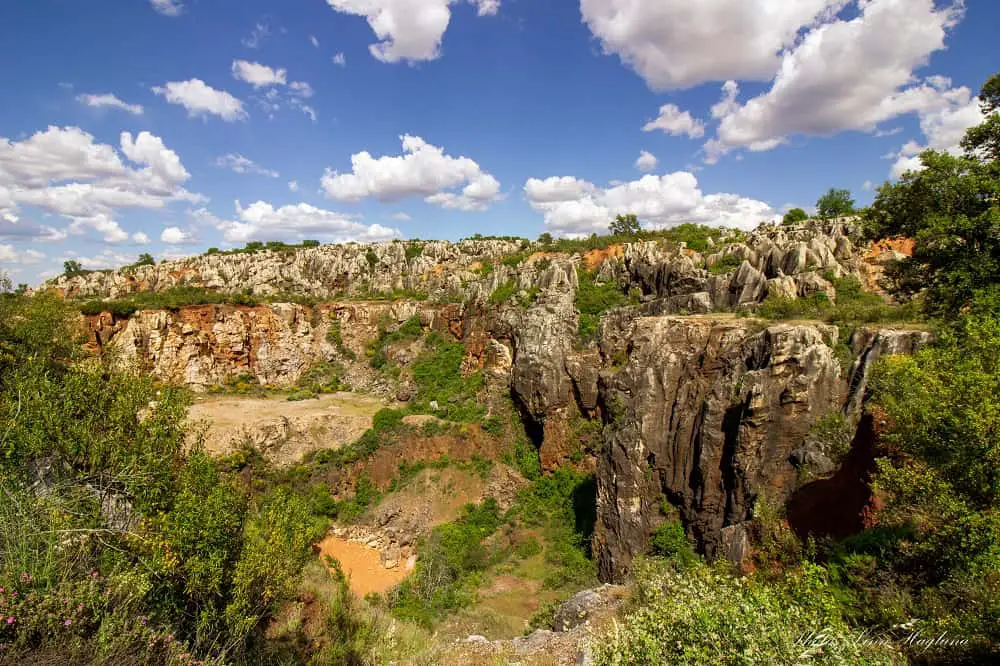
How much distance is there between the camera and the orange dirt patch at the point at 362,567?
22.4 metres

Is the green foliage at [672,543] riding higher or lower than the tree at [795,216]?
lower

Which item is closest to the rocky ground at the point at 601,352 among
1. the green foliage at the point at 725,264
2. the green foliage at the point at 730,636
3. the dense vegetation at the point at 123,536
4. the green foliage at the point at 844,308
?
the green foliage at the point at 725,264

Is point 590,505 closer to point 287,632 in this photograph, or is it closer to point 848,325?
point 848,325

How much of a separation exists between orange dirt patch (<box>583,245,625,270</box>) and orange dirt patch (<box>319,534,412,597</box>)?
2752 centimetres

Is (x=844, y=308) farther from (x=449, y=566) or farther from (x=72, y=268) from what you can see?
(x=72, y=268)

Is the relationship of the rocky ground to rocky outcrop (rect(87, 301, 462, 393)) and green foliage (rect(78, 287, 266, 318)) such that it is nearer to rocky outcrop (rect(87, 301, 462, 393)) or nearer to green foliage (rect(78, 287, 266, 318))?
rocky outcrop (rect(87, 301, 462, 393))

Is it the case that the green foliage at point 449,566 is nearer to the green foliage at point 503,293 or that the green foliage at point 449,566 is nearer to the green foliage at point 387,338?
the green foliage at point 503,293

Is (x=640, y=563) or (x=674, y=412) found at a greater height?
(x=674, y=412)

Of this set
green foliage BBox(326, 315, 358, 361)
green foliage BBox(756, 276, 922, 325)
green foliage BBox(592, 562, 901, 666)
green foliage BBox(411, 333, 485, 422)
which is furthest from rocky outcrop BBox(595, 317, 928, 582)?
green foliage BBox(326, 315, 358, 361)

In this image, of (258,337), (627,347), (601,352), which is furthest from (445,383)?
(258,337)

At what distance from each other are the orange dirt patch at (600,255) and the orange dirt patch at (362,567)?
27525 millimetres

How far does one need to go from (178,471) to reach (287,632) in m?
5.45

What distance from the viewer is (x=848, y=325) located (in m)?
18.7

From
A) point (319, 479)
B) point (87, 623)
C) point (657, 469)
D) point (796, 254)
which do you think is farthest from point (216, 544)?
point (796, 254)
